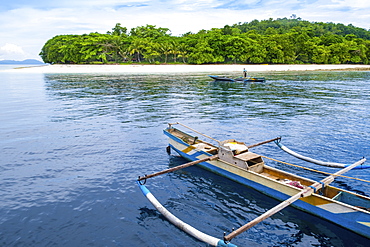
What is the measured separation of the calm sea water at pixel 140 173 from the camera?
33.3ft

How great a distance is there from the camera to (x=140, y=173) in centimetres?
1512

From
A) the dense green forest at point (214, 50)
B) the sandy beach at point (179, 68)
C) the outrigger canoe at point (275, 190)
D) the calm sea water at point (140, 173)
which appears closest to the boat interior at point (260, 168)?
the outrigger canoe at point (275, 190)

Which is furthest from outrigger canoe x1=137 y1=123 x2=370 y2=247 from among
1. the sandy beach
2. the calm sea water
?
the sandy beach

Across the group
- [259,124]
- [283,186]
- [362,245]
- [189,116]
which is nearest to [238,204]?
[283,186]

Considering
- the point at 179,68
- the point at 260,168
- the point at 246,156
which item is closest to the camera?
the point at 260,168

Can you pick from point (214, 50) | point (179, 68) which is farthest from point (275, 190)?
point (214, 50)

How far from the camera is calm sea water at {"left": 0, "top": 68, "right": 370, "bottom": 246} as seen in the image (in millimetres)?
10148

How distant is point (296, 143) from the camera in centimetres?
1917

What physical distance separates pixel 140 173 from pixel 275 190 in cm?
724

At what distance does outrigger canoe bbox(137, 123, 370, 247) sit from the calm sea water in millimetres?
518

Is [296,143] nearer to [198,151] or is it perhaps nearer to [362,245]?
[198,151]

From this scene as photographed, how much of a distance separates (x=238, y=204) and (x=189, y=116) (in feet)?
56.0

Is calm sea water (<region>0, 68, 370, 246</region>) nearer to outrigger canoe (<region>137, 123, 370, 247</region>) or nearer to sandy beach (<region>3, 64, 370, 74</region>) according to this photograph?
outrigger canoe (<region>137, 123, 370, 247</region>)

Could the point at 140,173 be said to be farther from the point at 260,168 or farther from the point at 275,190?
the point at 275,190
